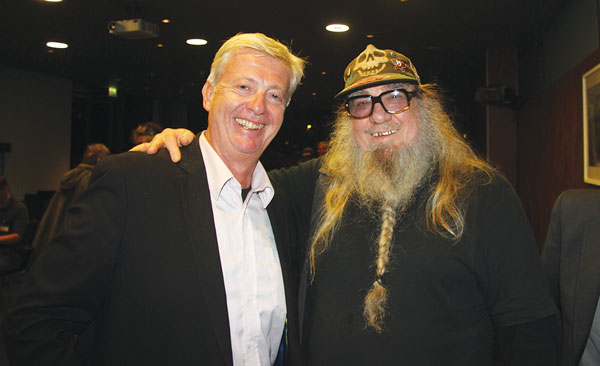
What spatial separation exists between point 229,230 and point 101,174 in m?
0.47

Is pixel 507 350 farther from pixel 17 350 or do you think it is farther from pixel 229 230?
pixel 17 350

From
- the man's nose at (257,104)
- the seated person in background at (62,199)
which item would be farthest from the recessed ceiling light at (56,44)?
the man's nose at (257,104)

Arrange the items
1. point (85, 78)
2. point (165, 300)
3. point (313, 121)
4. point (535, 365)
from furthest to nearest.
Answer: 1. point (313, 121)
2. point (85, 78)
3. point (535, 365)
4. point (165, 300)

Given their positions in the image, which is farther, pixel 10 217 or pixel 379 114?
pixel 10 217

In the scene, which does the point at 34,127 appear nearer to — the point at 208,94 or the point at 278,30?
the point at 278,30

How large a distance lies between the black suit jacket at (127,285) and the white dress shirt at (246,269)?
0.08 m

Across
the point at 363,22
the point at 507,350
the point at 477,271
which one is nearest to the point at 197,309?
the point at 477,271

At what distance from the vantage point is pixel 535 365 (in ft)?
5.33

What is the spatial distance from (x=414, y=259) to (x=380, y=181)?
0.42m

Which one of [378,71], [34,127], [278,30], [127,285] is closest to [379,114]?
[378,71]

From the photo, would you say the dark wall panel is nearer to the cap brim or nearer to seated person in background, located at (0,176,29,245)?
the cap brim

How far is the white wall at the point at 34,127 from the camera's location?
9.17 meters

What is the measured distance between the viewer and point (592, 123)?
3156 millimetres

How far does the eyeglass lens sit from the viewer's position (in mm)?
1980
